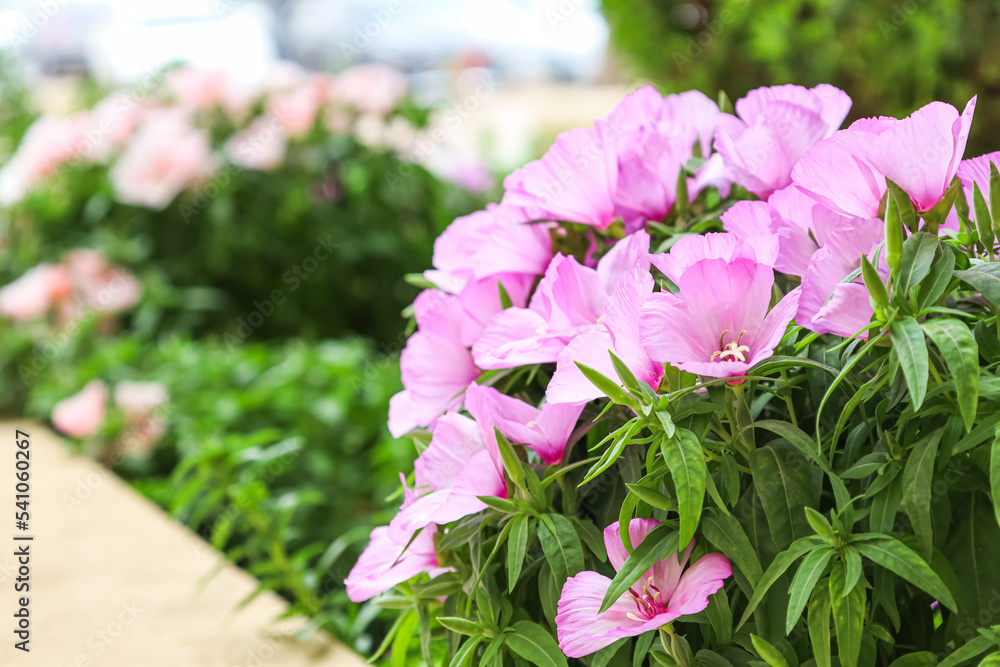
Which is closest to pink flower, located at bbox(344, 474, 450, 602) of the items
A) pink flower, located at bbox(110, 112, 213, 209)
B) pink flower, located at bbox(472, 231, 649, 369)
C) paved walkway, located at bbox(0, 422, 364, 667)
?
pink flower, located at bbox(472, 231, 649, 369)

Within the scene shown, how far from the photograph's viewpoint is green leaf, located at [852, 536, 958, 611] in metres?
0.46

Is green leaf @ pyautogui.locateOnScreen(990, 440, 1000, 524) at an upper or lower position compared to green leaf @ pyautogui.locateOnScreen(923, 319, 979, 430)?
lower

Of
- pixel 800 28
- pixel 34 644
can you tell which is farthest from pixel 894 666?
pixel 800 28

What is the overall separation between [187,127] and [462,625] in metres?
2.48

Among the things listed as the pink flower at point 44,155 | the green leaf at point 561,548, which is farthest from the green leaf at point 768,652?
the pink flower at point 44,155

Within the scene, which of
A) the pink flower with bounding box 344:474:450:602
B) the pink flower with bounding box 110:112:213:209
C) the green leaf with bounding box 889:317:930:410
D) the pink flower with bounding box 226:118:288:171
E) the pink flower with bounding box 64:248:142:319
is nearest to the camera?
the green leaf with bounding box 889:317:930:410

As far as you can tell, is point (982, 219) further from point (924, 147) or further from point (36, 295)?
point (36, 295)

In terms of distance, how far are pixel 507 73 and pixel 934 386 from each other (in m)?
9.74

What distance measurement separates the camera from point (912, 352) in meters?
0.44

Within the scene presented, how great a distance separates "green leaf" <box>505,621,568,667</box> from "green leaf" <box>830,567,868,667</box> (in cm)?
17

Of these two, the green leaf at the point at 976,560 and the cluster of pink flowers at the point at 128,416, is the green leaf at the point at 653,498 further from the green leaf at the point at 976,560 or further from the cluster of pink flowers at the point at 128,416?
the cluster of pink flowers at the point at 128,416

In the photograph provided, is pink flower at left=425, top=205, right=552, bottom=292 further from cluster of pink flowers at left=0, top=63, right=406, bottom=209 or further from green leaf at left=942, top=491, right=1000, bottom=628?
cluster of pink flowers at left=0, top=63, right=406, bottom=209

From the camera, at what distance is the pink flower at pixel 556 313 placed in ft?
1.87

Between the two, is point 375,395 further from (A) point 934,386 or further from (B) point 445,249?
(A) point 934,386
